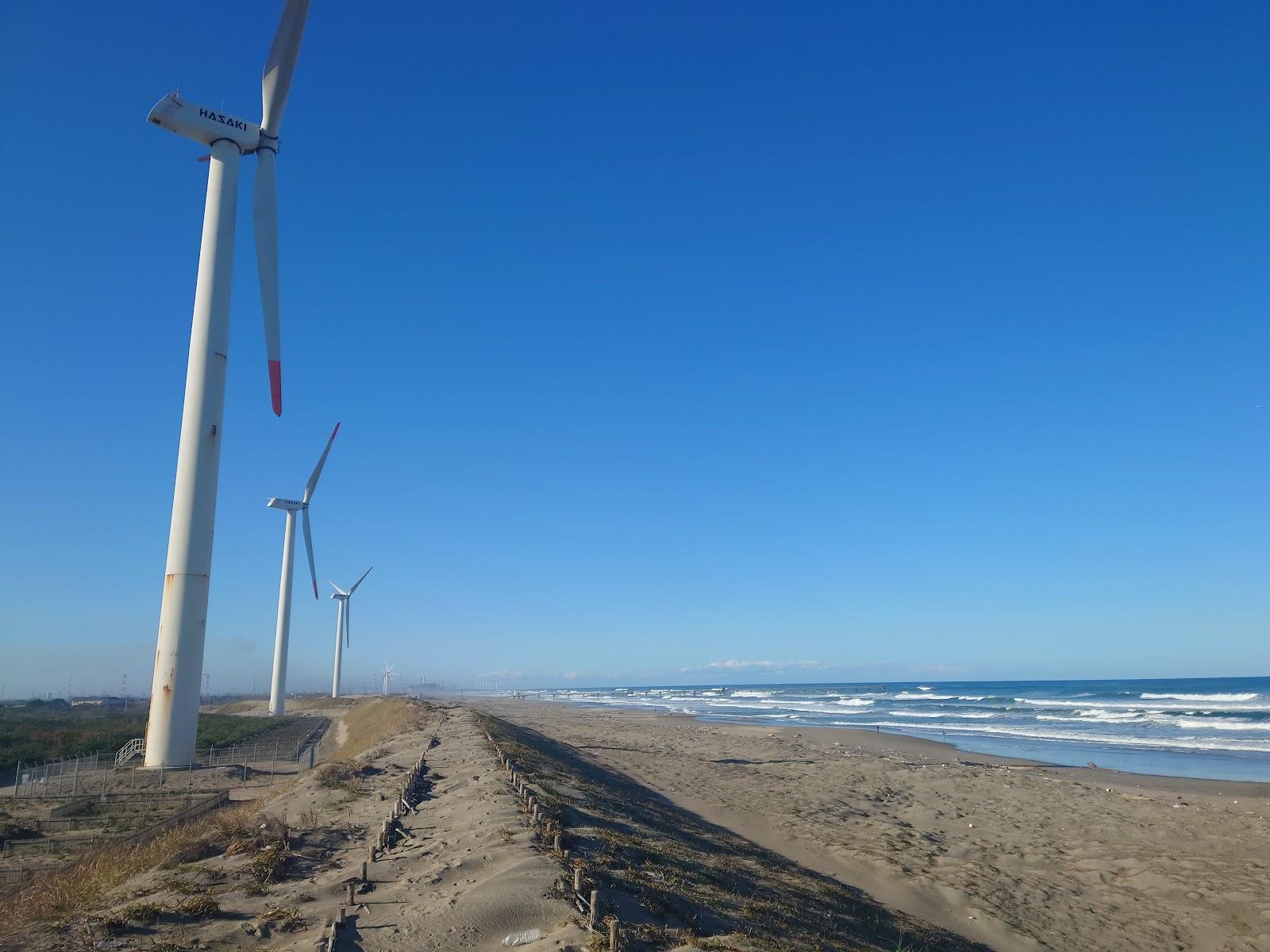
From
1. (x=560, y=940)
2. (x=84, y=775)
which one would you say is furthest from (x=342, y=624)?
(x=560, y=940)

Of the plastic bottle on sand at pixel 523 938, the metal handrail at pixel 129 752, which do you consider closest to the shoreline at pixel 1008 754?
the plastic bottle on sand at pixel 523 938

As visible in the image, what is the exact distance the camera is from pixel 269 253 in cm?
2711

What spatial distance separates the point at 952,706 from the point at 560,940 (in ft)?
288

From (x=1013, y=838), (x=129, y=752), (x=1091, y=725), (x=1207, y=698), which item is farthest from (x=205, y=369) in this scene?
(x=1207, y=698)

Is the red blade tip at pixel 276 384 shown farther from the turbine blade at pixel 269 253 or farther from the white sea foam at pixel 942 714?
the white sea foam at pixel 942 714

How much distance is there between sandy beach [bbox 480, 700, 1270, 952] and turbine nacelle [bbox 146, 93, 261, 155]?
27.4m

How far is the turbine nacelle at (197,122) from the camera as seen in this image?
2705 centimetres

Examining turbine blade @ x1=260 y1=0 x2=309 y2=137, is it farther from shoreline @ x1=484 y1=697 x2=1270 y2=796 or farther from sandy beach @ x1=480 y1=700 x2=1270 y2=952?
shoreline @ x1=484 y1=697 x2=1270 y2=796

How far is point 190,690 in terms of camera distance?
23172 mm

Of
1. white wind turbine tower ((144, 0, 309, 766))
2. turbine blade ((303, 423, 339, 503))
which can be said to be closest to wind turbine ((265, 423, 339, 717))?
turbine blade ((303, 423, 339, 503))

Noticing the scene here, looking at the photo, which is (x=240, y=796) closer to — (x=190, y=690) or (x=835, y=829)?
(x=190, y=690)

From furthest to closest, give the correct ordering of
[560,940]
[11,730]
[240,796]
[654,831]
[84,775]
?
[11,730] < [84,775] < [240,796] < [654,831] < [560,940]

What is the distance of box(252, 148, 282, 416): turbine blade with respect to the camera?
26016 millimetres

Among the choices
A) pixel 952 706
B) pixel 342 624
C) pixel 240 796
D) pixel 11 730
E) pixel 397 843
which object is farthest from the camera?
pixel 342 624
